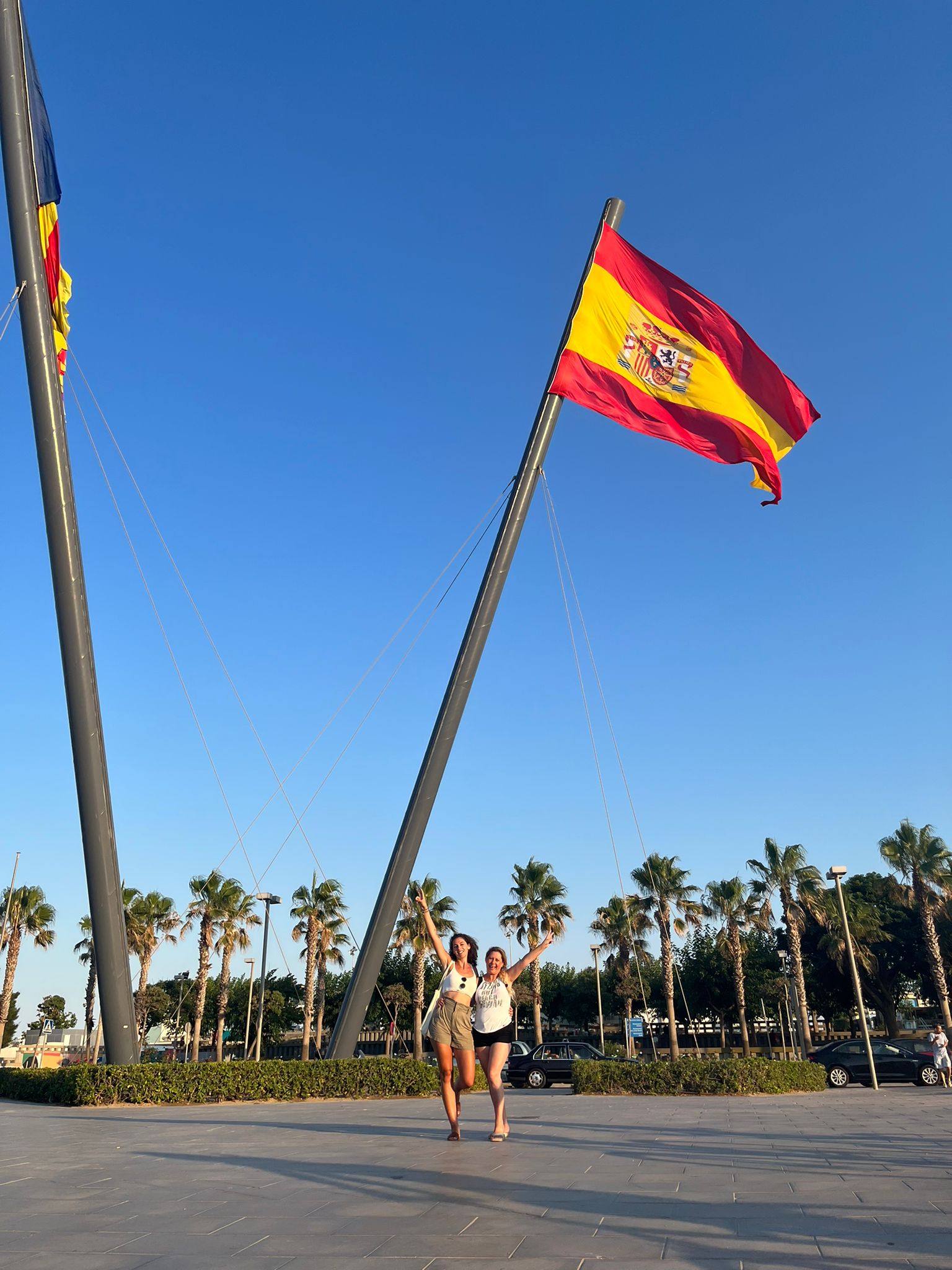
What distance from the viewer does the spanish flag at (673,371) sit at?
651 inches

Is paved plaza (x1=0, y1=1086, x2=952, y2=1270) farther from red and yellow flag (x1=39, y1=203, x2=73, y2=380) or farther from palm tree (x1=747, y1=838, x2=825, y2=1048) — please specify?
palm tree (x1=747, y1=838, x2=825, y2=1048)

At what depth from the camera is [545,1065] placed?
2845cm

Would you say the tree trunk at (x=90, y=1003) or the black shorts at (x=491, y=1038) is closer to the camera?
the black shorts at (x=491, y=1038)

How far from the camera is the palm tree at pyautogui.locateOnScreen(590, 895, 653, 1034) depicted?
51.3 metres

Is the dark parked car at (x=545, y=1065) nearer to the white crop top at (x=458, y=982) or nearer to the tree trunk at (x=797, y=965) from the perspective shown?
the tree trunk at (x=797, y=965)

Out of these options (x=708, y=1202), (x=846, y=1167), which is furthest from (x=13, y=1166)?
(x=846, y=1167)

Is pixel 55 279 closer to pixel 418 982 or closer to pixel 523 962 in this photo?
pixel 523 962

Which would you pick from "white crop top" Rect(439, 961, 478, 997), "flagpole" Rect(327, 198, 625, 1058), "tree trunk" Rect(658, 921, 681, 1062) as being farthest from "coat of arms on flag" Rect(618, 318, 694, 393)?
"tree trunk" Rect(658, 921, 681, 1062)

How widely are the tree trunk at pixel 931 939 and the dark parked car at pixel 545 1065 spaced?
1009 inches

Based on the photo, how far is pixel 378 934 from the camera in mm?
15242

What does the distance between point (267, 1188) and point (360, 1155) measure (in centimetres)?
188

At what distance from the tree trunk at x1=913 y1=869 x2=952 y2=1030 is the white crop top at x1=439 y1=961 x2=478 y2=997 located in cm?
4596

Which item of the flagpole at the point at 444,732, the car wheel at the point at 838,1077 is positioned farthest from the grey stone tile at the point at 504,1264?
the car wheel at the point at 838,1077

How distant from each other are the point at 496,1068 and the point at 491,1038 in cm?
24
